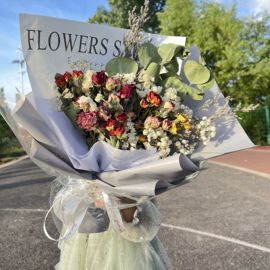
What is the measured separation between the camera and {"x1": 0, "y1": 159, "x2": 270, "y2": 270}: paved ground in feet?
16.0

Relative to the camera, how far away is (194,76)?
223 cm

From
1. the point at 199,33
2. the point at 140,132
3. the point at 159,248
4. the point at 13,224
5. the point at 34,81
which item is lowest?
the point at 13,224

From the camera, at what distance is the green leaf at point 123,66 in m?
2.13

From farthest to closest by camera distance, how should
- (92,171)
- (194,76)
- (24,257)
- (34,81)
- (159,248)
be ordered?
(24,257) → (159,248) → (194,76) → (34,81) → (92,171)

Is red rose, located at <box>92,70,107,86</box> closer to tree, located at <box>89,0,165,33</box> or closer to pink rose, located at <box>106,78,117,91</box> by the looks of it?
pink rose, located at <box>106,78,117,91</box>

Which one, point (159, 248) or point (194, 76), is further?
point (159, 248)

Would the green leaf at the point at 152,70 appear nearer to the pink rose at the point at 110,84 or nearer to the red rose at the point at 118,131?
the pink rose at the point at 110,84

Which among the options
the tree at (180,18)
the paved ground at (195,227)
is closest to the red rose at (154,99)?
the paved ground at (195,227)

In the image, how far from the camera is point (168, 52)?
2219mm

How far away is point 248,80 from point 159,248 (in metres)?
20.4

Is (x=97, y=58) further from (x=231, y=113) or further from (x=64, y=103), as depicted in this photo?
(x=231, y=113)

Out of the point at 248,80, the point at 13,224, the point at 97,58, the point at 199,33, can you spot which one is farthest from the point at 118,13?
the point at 97,58

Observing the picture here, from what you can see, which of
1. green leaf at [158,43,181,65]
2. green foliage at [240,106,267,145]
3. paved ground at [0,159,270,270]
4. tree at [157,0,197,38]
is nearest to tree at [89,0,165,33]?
tree at [157,0,197,38]

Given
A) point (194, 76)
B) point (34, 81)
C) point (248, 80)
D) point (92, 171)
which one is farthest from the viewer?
point (248, 80)
